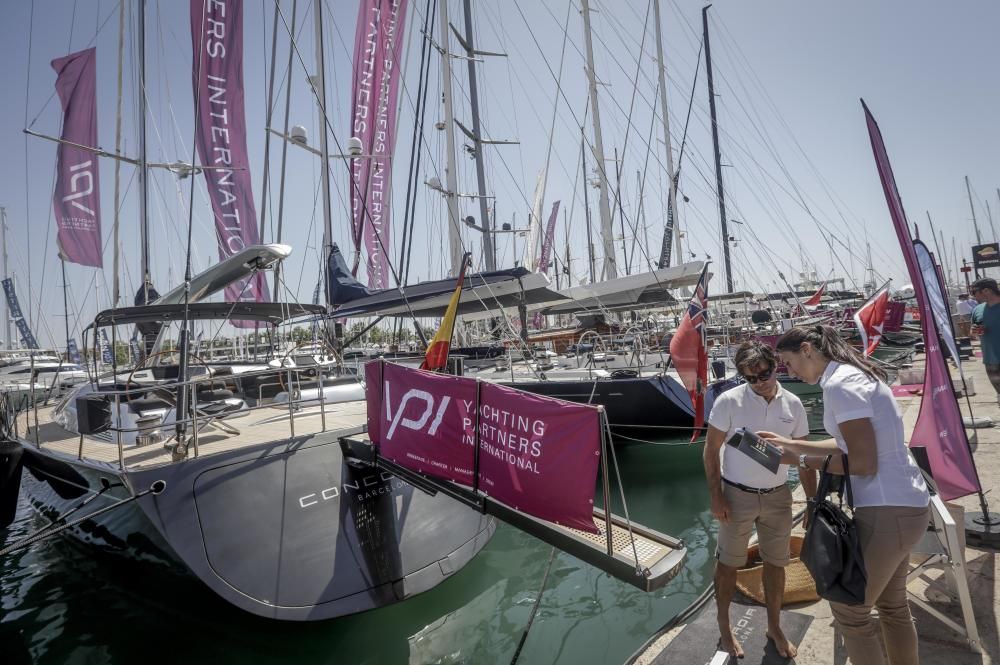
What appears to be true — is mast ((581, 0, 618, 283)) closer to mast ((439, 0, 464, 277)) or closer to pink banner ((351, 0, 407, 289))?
mast ((439, 0, 464, 277))

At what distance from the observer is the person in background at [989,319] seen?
5.23m

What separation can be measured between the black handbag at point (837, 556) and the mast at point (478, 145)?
42.6 ft

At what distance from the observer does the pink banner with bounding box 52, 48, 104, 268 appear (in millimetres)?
11766

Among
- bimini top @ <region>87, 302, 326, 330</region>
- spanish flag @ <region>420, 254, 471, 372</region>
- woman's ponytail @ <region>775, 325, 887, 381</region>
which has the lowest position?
woman's ponytail @ <region>775, 325, 887, 381</region>

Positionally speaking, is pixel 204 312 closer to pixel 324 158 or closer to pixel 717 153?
pixel 324 158

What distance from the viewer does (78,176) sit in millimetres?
11992

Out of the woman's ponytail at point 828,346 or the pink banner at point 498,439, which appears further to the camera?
the pink banner at point 498,439

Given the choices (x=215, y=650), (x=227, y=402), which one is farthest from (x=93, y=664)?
(x=227, y=402)

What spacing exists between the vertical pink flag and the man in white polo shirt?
86 cm

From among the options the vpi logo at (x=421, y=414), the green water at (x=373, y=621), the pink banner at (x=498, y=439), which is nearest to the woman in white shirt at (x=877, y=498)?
the pink banner at (x=498, y=439)

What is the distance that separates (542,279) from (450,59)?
28.1 feet

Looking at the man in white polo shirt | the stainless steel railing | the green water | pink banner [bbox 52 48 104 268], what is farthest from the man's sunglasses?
pink banner [bbox 52 48 104 268]

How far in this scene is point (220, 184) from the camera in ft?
41.1

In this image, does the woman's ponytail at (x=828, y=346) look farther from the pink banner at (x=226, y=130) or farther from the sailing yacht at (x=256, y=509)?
the pink banner at (x=226, y=130)
